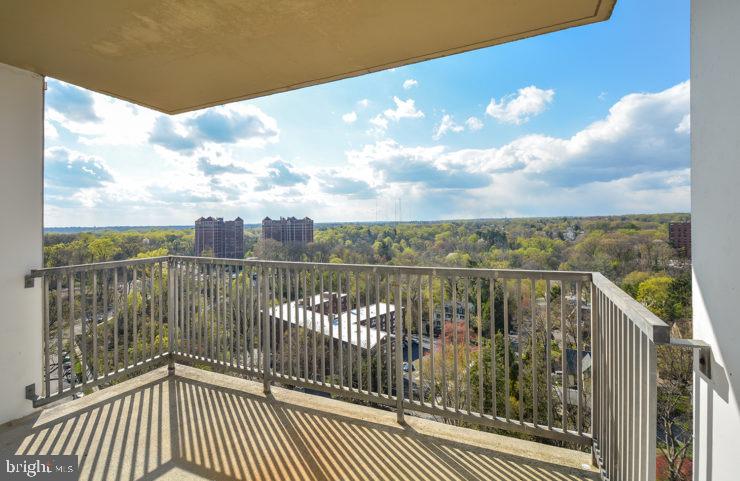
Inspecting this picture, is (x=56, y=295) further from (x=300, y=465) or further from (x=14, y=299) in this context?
(x=300, y=465)

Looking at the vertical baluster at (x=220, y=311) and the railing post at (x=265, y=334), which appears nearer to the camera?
the railing post at (x=265, y=334)

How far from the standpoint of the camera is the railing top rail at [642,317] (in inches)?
36.4

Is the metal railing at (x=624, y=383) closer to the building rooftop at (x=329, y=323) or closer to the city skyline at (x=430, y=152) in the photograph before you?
the building rooftop at (x=329, y=323)

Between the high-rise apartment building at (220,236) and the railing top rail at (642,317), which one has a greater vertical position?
the high-rise apartment building at (220,236)

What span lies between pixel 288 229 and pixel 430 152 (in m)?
14.5

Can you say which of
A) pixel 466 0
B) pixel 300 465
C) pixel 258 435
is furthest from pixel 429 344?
pixel 466 0

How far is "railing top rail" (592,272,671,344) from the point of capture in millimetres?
925

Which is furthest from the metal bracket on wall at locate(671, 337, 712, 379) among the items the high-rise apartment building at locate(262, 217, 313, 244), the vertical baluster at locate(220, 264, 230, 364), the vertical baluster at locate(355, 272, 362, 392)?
the high-rise apartment building at locate(262, 217, 313, 244)

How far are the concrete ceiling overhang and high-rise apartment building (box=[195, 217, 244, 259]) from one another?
47.9ft

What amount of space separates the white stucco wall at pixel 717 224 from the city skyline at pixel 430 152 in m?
7.28

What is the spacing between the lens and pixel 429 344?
2.50 meters

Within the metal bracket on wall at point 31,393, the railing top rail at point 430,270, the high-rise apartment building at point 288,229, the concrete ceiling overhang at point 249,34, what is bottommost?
the metal bracket on wall at point 31,393

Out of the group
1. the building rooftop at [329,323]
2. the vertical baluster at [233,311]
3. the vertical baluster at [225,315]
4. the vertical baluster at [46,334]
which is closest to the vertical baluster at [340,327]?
the building rooftop at [329,323]

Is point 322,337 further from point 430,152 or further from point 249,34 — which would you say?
point 430,152
